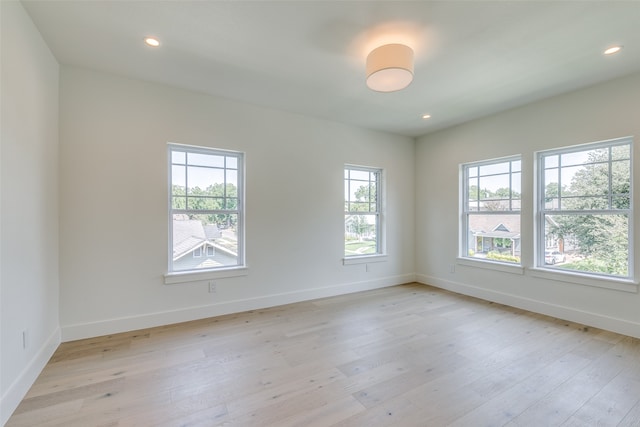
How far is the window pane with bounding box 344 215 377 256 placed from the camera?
4.55 metres

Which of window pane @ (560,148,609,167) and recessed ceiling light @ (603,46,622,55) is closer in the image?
recessed ceiling light @ (603,46,622,55)

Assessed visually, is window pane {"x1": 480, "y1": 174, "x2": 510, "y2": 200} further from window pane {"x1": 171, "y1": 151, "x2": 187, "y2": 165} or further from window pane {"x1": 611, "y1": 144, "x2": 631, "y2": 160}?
window pane {"x1": 171, "y1": 151, "x2": 187, "y2": 165}

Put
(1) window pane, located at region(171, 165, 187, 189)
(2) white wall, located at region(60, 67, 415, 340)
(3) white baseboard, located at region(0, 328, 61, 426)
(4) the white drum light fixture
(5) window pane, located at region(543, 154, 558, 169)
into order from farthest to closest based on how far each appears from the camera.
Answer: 1. (5) window pane, located at region(543, 154, 558, 169)
2. (1) window pane, located at region(171, 165, 187, 189)
3. (2) white wall, located at region(60, 67, 415, 340)
4. (4) the white drum light fixture
5. (3) white baseboard, located at region(0, 328, 61, 426)

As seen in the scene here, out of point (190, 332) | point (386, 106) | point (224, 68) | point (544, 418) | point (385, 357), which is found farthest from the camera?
point (386, 106)

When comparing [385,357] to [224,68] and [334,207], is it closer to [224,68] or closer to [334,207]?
[334,207]

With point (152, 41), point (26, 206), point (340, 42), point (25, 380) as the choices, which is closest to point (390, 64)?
point (340, 42)

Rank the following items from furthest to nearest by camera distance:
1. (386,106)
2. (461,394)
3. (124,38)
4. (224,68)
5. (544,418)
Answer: (386,106), (224,68), (124,38), (461,394), (544,418)

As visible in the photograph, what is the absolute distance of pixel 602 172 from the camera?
10.3ft

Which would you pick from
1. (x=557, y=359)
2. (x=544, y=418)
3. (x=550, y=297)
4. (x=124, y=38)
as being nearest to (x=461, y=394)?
(x=544, y=418)

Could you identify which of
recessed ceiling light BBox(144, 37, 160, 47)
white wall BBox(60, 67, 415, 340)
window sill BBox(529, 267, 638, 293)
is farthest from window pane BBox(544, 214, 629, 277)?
recessed ceiling light BBox(144, 37, 160, 47)

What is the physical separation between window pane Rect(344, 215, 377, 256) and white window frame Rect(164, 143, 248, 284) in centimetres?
166

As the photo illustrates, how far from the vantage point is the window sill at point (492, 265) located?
3.78 meters

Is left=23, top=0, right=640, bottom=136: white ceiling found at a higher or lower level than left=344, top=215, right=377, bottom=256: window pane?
higher

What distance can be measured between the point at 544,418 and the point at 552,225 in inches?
105
